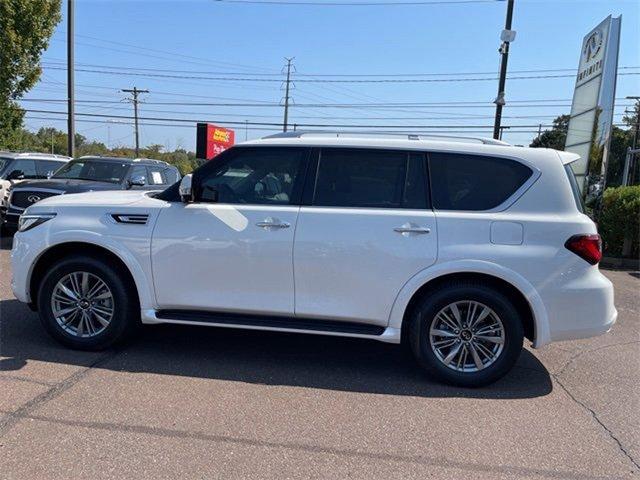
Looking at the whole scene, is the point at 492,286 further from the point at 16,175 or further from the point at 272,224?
the point at 16,175

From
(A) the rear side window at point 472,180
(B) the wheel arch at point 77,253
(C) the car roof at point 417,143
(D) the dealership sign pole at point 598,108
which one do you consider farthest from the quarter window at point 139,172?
(D) the dealership sign pole at point 598,108

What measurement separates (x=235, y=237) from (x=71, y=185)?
6840mm

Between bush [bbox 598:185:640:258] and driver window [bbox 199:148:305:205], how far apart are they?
31.5 feet

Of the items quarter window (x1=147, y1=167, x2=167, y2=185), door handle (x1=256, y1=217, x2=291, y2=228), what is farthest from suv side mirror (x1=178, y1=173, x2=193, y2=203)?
quarter window (x1=147, y1=167, x2=167, y2=185)

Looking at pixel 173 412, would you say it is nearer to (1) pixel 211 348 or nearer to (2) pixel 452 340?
(1) pixel 211 348

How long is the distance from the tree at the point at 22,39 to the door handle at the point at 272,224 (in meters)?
16.1

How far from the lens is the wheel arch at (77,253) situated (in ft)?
15.4

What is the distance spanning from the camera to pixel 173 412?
3.76 meters

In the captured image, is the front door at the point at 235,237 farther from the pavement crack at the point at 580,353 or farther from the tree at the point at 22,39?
the tree at the point at 22,39

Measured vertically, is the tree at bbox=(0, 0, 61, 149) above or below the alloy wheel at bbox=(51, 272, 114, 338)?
above

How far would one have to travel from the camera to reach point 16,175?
1291 centimetres

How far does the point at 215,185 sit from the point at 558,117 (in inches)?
2802

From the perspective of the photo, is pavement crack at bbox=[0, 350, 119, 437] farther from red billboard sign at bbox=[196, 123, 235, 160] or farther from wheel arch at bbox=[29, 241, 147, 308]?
red billboard sign at bbox=[196, 123, 235, 160]

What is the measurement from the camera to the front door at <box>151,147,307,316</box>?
4.46 metres
